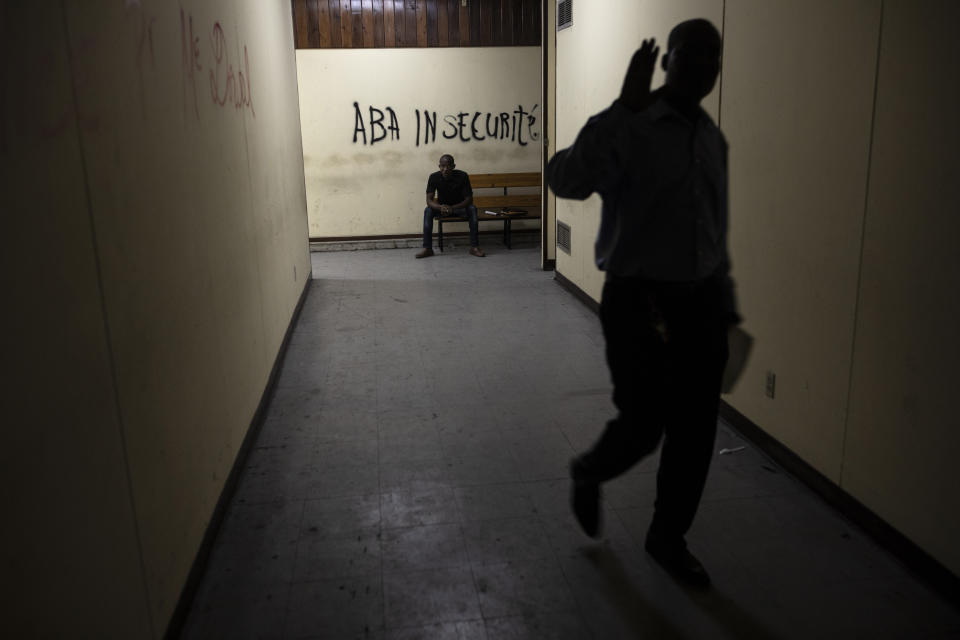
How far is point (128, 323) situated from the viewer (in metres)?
1.71

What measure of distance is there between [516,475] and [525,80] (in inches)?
261

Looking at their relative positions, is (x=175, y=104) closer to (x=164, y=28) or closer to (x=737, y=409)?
(x=164, y=28)

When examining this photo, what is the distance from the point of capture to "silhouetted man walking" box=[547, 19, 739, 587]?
1.88m

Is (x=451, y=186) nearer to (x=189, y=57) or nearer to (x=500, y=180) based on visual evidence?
(x=500, y=180)

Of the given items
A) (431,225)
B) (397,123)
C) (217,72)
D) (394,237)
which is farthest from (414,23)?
(217,72)

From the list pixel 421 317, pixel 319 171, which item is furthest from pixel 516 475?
pixel 319 171

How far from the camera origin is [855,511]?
243 centimetres

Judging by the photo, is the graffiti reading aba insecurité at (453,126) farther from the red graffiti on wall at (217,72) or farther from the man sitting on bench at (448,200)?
the red graffiti on wall at (217,72)

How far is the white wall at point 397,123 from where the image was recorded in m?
8.29

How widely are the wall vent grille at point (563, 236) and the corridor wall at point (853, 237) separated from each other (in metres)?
2.88

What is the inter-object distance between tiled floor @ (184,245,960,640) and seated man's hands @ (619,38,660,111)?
1344 millimetres

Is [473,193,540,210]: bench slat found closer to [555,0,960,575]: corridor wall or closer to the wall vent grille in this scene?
the wall vent grille

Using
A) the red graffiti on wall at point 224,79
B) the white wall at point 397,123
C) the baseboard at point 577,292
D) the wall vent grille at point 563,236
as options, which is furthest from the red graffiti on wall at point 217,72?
the white wall at point 397,123

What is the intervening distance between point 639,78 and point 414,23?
278 inches
